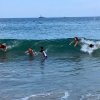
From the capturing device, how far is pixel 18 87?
48.2ft

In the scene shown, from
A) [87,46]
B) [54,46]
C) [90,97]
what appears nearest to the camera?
[90,97]

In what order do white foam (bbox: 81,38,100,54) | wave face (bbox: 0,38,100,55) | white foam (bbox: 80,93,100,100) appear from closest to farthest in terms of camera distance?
white foam (bbox: 80,93,100,100) < white foam (bbox: 81,38,100,54) < wave face (bbox: 0,38,100,55)

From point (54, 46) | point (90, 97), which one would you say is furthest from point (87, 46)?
point (90, 97)

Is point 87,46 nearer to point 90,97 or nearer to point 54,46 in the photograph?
point 54,46

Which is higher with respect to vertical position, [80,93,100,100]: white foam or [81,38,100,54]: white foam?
[80,93,100,100]: white foam

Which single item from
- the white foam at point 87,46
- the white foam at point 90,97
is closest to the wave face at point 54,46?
the white foam at point 87,46

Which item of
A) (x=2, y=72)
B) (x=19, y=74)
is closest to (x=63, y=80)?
(x=19, y=74)

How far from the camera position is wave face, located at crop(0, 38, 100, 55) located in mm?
30859

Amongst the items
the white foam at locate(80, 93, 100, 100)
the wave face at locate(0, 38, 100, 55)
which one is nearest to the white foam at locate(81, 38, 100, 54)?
the wave face at locate(0, 38, 100, 55)

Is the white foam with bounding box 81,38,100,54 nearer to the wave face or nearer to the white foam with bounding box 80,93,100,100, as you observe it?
the wave face

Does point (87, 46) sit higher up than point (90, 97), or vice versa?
point (90, 97)

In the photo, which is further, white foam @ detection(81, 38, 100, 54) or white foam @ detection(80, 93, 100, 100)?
white foam @ detection(81, 38, 100, 54)

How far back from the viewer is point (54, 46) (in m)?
33.7

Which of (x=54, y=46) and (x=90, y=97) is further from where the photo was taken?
(x=54, y=46)
